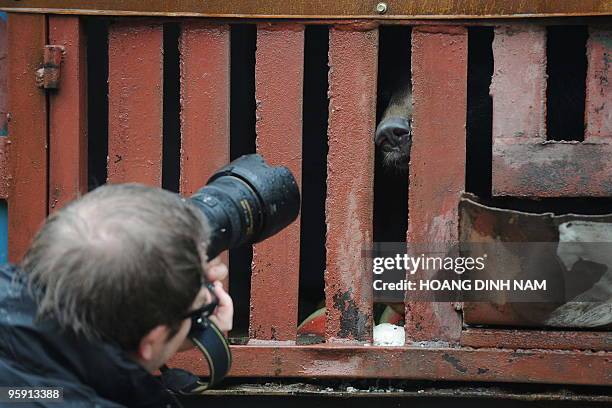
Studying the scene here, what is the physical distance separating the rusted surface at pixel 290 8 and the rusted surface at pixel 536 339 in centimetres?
85

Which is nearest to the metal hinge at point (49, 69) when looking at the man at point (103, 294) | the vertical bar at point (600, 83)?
the man at point (103, 294)

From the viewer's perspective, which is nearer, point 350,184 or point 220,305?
point 220,305

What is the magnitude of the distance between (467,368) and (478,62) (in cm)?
121

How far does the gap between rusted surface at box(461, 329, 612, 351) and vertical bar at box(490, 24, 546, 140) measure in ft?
1.75

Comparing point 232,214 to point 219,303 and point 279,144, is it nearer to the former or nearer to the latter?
point 219,303

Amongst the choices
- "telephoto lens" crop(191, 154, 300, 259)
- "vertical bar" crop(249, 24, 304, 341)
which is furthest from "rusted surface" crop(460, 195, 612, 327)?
"telephoto lens" crop(191, 154, 300, 259)

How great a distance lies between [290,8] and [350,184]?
1.66 ft

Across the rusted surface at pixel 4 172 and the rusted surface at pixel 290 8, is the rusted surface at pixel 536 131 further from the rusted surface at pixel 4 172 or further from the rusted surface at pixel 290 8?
A: the rusted surface at pixel 4 172

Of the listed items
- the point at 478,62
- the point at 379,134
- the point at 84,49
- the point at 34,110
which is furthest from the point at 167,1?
the point at 478,62

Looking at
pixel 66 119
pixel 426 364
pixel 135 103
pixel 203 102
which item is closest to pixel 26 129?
pixel 66 119

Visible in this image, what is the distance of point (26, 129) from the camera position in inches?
94.2

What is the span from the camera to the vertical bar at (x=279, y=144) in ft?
7.89

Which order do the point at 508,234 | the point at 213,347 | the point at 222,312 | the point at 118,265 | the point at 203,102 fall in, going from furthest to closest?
the point at 203,102 → the point at 508,234 → the point at 222,312 → the point at 213,347 → the point at 118,265

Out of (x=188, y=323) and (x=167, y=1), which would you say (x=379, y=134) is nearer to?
(x=167, y=1)
